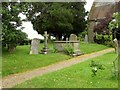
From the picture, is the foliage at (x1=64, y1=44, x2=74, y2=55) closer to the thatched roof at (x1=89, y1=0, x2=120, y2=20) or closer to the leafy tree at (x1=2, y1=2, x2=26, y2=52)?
the leafy tree at (x1=2, y1=2, x2=26, y2=52)

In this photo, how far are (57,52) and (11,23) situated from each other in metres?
5.60

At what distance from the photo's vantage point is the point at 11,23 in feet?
58.1

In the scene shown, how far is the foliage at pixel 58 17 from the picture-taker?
36.3 metres

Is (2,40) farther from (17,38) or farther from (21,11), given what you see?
(21,11)

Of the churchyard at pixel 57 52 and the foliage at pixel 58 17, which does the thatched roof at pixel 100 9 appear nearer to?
the churchyard at pixel 57 52

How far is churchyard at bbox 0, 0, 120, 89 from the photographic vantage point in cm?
→ 942

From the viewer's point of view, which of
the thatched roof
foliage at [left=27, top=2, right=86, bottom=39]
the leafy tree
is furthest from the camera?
the thatched roof

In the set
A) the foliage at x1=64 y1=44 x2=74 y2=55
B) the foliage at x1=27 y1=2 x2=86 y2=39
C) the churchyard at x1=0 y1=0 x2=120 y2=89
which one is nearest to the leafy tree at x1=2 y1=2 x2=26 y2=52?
the churchyard at x1=0 y1=0 x2=120 y2=89

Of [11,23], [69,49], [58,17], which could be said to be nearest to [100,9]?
[58,17]

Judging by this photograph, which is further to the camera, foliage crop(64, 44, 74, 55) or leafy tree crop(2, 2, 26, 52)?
foliage crop(64, 44, 74, 55)

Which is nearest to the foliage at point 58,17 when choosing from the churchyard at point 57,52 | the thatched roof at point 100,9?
the churchyard at point 57,52

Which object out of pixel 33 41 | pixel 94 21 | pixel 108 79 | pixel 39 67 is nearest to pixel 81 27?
pixel 94 21

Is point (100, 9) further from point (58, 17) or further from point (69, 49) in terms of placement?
point (69, 49)

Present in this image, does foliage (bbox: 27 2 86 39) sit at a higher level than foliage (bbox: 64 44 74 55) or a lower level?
higher
